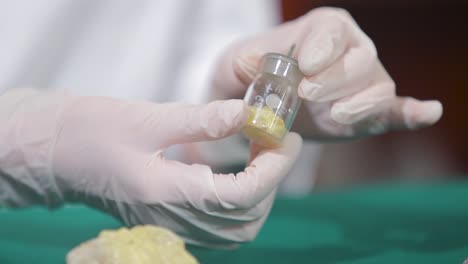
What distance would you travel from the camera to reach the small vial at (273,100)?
74cm

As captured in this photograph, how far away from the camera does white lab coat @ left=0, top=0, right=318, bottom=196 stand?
1110mm

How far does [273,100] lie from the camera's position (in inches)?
29.9

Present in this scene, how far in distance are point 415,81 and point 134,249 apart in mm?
Result: 1923

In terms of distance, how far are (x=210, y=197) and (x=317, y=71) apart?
9.2 inches

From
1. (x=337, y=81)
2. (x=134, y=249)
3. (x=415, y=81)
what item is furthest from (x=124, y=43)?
(x=415, y=81)

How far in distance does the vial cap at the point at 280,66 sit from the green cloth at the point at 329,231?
0.25 meters

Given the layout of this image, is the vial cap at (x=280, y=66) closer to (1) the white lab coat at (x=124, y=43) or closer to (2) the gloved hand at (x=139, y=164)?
(2) the gloved hand at (x=139, y=164)

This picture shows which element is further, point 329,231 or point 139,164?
point 329,231

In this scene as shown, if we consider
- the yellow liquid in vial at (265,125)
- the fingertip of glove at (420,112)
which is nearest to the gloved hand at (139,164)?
the yellow liquid in vial at (265,125)

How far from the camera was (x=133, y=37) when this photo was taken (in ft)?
4.07

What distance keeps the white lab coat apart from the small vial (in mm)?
300

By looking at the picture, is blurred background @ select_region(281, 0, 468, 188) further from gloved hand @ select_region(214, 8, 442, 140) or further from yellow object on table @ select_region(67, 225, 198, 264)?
yellow object on table @ select_region(67, 225, 198, 264)

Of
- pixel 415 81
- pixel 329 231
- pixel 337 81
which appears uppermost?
pixel 337 81

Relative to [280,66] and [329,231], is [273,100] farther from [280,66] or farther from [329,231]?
[329,231]
